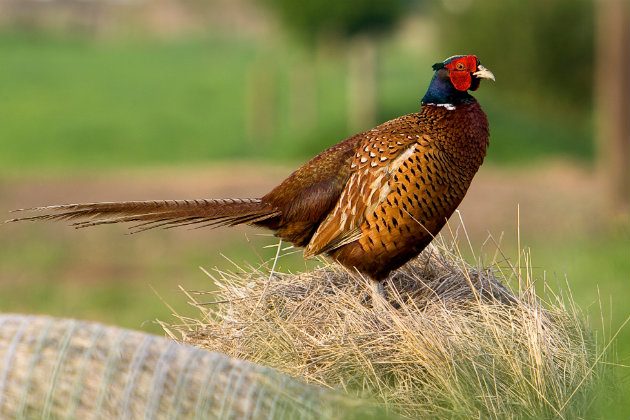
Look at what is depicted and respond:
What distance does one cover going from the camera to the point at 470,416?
4.56 metres

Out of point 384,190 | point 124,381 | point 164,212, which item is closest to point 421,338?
point 384,190

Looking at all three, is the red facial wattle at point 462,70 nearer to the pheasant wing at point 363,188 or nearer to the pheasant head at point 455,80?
the pheasant head at point 455,80

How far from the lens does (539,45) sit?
32281 millimetres

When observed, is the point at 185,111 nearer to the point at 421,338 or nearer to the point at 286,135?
the point at 286,135

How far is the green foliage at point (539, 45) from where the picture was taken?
32.0 metres

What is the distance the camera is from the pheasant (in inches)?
214

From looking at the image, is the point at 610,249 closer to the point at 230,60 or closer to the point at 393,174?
the point at 393,174

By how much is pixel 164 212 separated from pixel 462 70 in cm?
156

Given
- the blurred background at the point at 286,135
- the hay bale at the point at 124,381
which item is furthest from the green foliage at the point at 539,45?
the hay bale at the point at 124,381

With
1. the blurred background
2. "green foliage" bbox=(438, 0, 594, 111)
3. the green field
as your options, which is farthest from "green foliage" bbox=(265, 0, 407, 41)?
"green foliage" bbox=(438, 0, 594, 111)

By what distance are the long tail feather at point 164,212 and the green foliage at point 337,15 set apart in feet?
61.7

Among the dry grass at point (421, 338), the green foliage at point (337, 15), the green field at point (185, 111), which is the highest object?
the dry grass at point (421, 338)

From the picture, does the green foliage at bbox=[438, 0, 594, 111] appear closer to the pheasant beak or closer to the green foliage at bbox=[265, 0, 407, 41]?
the green foliage at bbox=[265, 0, 407, 41]

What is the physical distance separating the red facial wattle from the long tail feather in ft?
3.57
